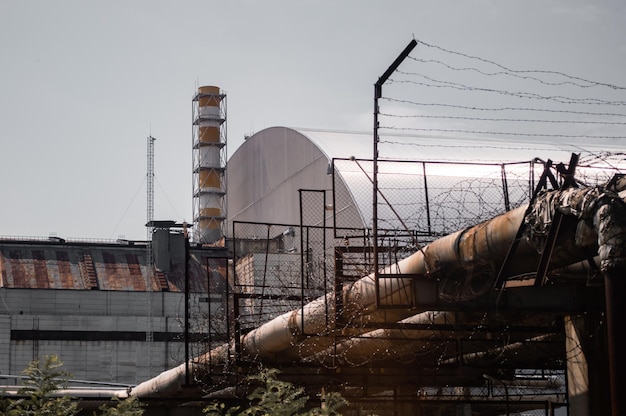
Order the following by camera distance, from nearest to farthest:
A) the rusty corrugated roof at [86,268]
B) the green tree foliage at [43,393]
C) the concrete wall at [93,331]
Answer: the green tree foliage at [43,393], the concrete wall at [93,331], the rusty corrugated roof at [86,268]

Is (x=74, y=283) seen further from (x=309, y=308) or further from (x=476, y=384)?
(x=309, y=308)

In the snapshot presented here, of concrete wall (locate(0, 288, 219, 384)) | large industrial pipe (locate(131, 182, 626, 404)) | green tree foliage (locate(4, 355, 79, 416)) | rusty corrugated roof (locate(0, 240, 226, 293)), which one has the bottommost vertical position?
green tree foliage (locate(4, 355, 79, 416))

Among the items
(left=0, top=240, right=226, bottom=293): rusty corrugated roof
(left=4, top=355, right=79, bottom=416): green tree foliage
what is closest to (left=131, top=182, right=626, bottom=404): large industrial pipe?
(left=4, top=355, right=79, bottom=416): green tree foliage

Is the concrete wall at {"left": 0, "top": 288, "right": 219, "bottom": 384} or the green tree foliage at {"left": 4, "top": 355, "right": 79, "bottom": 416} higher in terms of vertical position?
the concrete wall at {"left": 0, "top": 288, "right": 219, "bottom": 384}

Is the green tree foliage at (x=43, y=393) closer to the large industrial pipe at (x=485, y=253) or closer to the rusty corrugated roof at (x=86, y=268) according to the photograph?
the large industrial pipe at (x=485, y=253)

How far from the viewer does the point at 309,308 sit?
1886 cm

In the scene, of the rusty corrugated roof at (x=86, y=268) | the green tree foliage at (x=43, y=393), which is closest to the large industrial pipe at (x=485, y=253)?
the green tree foliage at (x=43, y=393)

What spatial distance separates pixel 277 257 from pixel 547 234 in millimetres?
35215

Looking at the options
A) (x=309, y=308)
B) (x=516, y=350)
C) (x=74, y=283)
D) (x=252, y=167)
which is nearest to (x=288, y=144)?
(x=252, y=167)

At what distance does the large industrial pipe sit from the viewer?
34.6 feet

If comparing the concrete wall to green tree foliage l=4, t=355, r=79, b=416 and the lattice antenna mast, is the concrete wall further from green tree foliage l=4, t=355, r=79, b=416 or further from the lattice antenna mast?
green tree foliage l=4, t=355, r=79, b=416

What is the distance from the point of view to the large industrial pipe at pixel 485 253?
1053cm

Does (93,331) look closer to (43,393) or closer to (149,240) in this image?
(149,240)

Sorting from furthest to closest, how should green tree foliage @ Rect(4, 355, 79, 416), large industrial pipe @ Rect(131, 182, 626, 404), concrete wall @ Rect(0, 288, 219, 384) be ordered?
concrete wall @ Rect(0, 288, 219, 384)
large industrial pipe @ Rect(131, 182, 626, 404)
green tree foliage @ Rect(4, 355, 79, 416)
